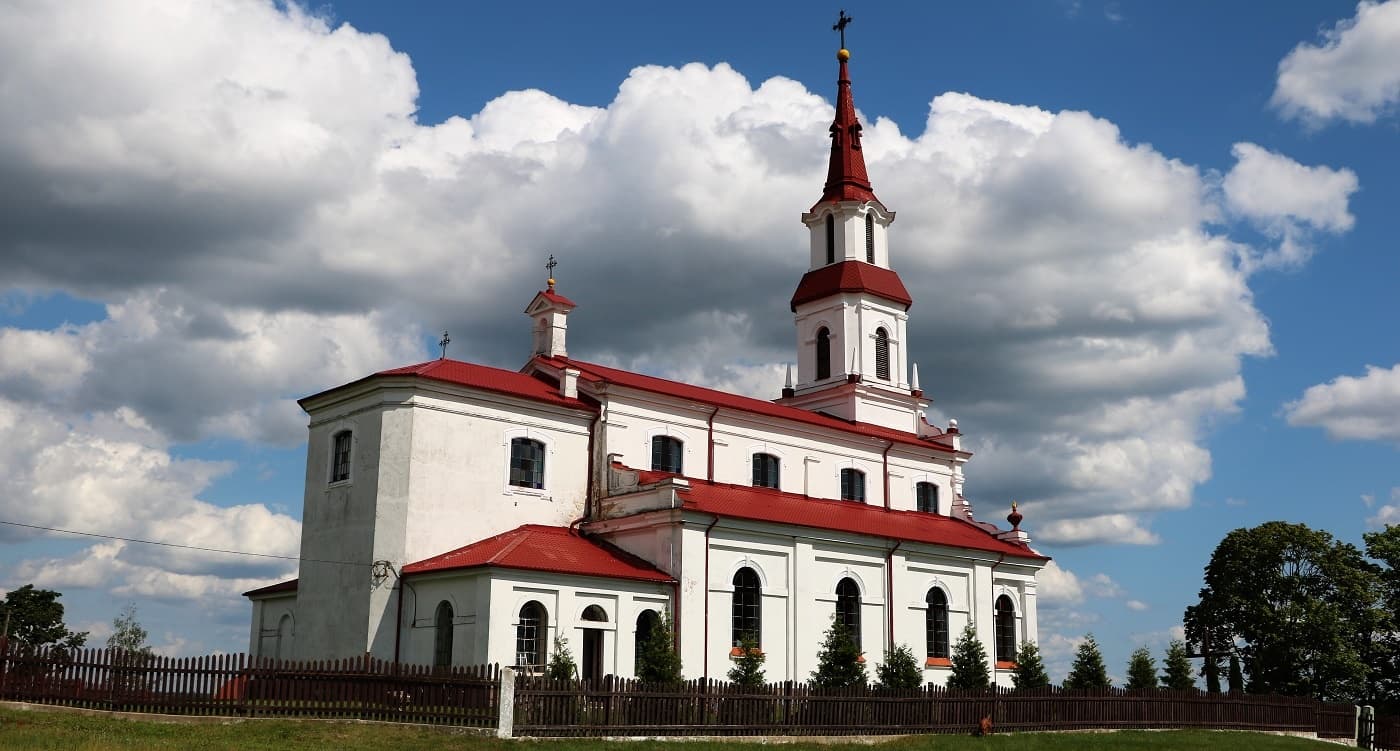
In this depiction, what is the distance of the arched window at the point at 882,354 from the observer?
48719mm

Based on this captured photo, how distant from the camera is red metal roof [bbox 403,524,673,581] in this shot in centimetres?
3050

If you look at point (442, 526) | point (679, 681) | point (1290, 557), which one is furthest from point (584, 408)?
point (1290, 557)

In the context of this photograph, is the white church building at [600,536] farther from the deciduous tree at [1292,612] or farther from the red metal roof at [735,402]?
the deciduous tree at [1292,612]

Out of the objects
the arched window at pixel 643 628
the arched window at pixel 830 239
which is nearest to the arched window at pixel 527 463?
the arched window at pixel 643 628

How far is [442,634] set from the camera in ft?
102

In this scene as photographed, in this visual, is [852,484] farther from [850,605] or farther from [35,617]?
[35,617]

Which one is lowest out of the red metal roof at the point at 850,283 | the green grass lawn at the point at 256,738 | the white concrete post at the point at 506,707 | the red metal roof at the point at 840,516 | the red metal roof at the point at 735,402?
the green grass lawn at the point at 256,738

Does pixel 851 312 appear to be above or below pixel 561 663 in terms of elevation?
above

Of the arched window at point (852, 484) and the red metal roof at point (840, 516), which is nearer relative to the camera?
the red metal roof at point (840, 516)

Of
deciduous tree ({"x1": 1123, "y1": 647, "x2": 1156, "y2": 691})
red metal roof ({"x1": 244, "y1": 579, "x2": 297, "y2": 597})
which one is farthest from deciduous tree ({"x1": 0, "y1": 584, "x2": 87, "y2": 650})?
deciduous tree ({"x1": 1123, "y1": 647, "x2": 1156, "y2": 691})

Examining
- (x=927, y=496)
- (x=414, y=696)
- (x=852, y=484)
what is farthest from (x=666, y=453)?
(x=414, y=696)

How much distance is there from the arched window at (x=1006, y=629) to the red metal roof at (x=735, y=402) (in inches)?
265

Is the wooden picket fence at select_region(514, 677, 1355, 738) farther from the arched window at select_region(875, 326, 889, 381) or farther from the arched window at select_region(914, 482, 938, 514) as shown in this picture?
the arched window at select_region(875, 326, 889, 381)

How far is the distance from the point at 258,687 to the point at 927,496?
28.0 meters
